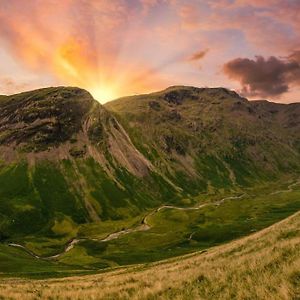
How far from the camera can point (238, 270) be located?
19453mm

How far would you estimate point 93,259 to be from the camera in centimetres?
18338

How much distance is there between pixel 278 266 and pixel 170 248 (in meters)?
178

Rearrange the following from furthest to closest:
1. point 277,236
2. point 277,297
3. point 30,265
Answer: point 30,265
point 277,236
point 277,297

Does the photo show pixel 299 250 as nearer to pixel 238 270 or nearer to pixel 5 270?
pixel 238 270

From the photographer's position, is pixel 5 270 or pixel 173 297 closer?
pixel 173 297

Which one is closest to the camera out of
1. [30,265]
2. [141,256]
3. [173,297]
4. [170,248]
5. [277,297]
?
[277,297]

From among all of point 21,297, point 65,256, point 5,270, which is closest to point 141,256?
point 65,256

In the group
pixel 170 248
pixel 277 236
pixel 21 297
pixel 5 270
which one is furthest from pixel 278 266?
pixel 170 248

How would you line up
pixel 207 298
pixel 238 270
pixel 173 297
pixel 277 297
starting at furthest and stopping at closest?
pixel 238 270 < pixel 173 297 < pixel 207 298 < pixel 277 297

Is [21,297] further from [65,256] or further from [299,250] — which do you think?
[65,256]

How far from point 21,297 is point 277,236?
78.2ft

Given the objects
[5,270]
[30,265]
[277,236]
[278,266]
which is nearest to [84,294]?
[278,266]

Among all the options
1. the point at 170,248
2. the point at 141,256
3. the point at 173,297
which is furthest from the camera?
the point at 170,248

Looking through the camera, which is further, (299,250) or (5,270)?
(5,270)
